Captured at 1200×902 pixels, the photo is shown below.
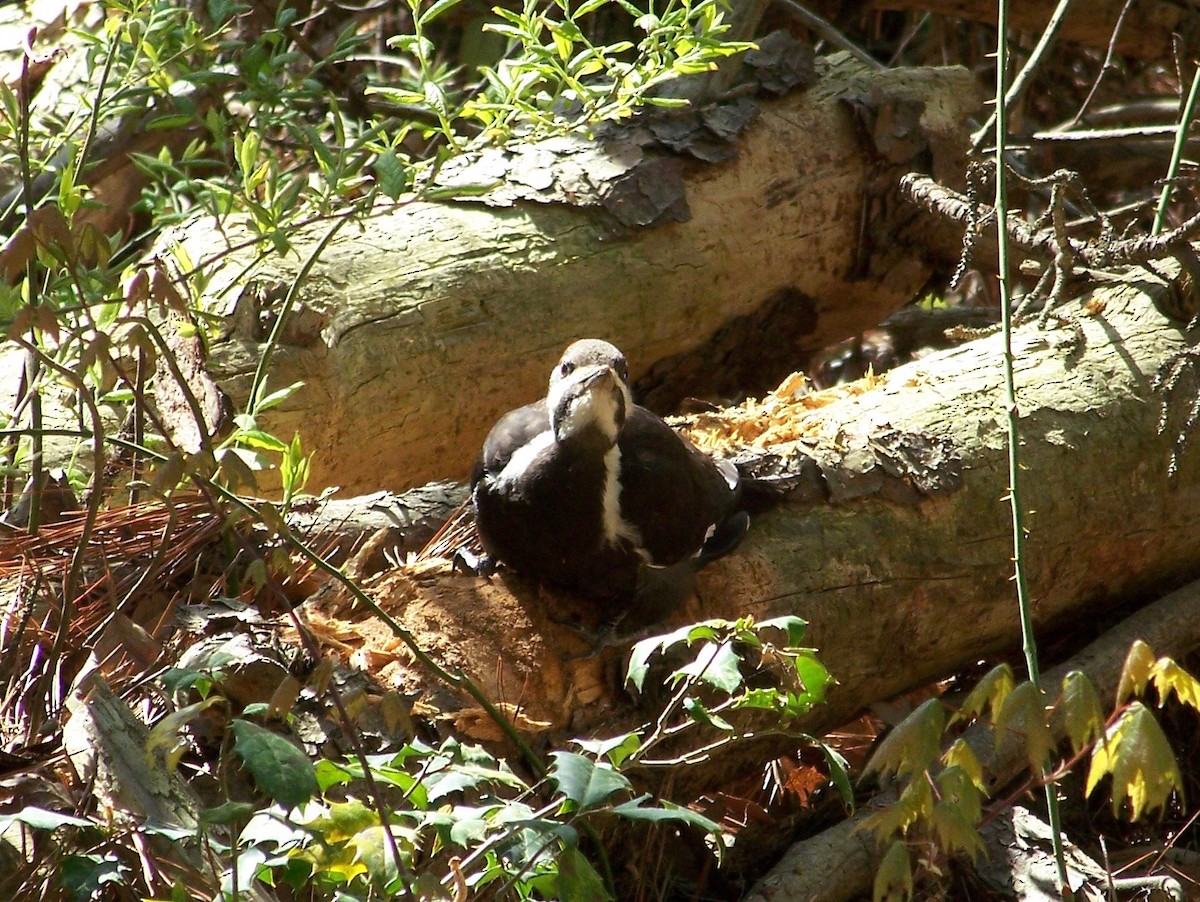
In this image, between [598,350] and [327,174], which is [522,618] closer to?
[598,350]

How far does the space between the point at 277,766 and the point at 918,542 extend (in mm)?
1634

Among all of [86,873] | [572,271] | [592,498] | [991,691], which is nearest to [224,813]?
[86,873]

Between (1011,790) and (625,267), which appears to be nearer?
(1011,790)

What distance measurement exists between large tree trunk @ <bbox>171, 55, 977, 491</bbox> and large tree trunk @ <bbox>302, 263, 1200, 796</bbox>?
0.62 m

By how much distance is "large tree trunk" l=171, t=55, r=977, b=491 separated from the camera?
2.96m

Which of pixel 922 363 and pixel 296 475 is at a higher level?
pixel 296 475

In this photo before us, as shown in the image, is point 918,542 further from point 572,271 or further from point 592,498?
point 572,271

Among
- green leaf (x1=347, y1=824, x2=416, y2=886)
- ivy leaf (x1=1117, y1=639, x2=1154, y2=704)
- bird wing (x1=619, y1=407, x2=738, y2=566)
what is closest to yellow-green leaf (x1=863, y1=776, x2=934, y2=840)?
ivy leaf (x1=1117, y1=639, x2=1154, y2=704)

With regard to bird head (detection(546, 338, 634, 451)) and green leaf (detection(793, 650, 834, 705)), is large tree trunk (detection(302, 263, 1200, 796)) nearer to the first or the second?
bird head (detection(546, 338, 634, 451))

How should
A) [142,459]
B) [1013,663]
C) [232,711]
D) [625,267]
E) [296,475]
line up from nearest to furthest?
[232,711] < [296,475] < [142,459] < [1013,663] < [625,267]

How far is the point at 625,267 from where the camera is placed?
3322 mm

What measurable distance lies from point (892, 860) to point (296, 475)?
123 cm

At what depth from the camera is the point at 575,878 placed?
1.44 m

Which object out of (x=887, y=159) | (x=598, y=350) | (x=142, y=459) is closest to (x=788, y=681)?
(x=598, y=350)
